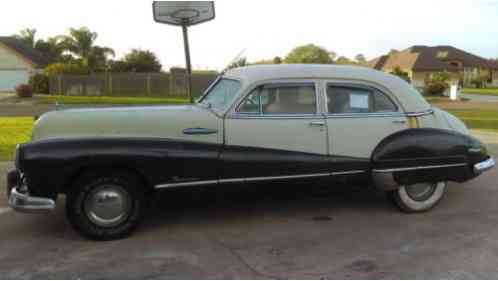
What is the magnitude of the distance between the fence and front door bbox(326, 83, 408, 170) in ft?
94.1

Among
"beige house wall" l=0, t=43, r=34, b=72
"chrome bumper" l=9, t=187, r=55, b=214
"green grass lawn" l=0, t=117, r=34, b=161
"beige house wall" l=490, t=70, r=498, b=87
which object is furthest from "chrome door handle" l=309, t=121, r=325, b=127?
"beige house wall" l=490, t=70, r=498, b=87

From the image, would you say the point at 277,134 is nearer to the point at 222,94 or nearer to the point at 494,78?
the point at 222,94

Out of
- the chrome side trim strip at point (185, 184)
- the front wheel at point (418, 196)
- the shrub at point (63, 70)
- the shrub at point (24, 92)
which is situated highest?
the shrub at point (63, 70)

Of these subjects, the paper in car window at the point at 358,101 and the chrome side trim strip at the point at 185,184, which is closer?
the chrome side trim strip at the point at 185,184

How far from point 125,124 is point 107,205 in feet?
2.59

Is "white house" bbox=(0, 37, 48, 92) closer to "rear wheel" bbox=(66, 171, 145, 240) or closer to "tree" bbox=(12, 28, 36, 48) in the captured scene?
"tree" bbox=(12, 28, 36, 48)

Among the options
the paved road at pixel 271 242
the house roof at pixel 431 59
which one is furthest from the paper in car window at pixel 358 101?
the house roof at pixel 431 59

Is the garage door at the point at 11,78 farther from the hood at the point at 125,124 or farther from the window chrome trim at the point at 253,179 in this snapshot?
the window chrome trim at the point at 253,179

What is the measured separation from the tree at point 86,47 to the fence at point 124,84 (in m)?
10.3

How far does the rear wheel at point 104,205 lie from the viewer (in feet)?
13.9

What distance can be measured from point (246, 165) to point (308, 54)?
4690 centimetres

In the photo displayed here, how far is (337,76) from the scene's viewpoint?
4.93 m

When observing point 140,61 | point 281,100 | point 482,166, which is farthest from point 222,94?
point 140,61

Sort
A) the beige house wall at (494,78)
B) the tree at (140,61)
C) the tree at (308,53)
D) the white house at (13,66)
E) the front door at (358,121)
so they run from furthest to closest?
the beige house wall at (494,78), the tree at (308,53), the white house at (13,66), the tree at (140,61), the front door at (358,121)
